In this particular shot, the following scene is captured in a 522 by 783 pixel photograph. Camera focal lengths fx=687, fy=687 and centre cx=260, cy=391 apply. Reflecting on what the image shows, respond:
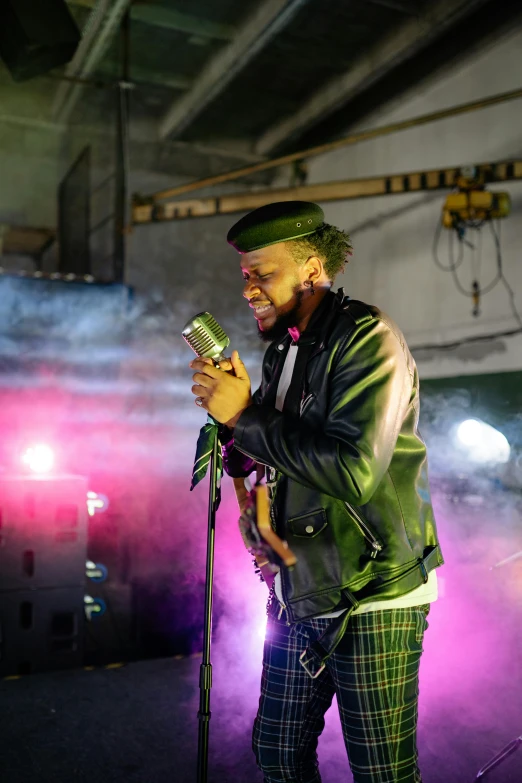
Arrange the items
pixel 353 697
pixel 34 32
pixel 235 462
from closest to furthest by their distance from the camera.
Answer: pixel 353 697 < pixel 235 462 < pixel 34 32

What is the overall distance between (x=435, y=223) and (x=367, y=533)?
5195 mm

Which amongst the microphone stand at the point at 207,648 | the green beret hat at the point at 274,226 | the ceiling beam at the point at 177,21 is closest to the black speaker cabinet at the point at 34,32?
the ceiling beam at the point at 177,21

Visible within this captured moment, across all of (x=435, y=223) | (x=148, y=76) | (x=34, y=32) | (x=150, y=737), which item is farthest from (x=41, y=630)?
(x=148, y=76)

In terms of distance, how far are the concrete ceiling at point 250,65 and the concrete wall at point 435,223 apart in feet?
0.82

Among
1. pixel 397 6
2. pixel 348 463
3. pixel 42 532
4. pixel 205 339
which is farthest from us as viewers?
pixel 397 6

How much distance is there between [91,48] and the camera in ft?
21.9

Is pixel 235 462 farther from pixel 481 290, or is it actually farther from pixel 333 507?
pixel 481 290

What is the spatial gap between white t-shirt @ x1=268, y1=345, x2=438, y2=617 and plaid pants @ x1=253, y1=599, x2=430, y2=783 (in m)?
0.02

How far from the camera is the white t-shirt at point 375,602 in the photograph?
164cm

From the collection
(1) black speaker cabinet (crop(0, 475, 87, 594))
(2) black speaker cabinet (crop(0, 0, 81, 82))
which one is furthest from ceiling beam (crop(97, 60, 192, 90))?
(1) black speaker cabinet (crop(0, 475, 87, 594))

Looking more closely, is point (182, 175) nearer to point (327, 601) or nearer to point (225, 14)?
point (225, 14)

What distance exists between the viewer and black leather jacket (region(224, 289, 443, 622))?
151 centimetres

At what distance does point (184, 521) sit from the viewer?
7.32 m

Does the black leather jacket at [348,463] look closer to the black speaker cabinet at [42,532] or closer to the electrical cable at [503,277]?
the black speaker cabinet at [42,532]
